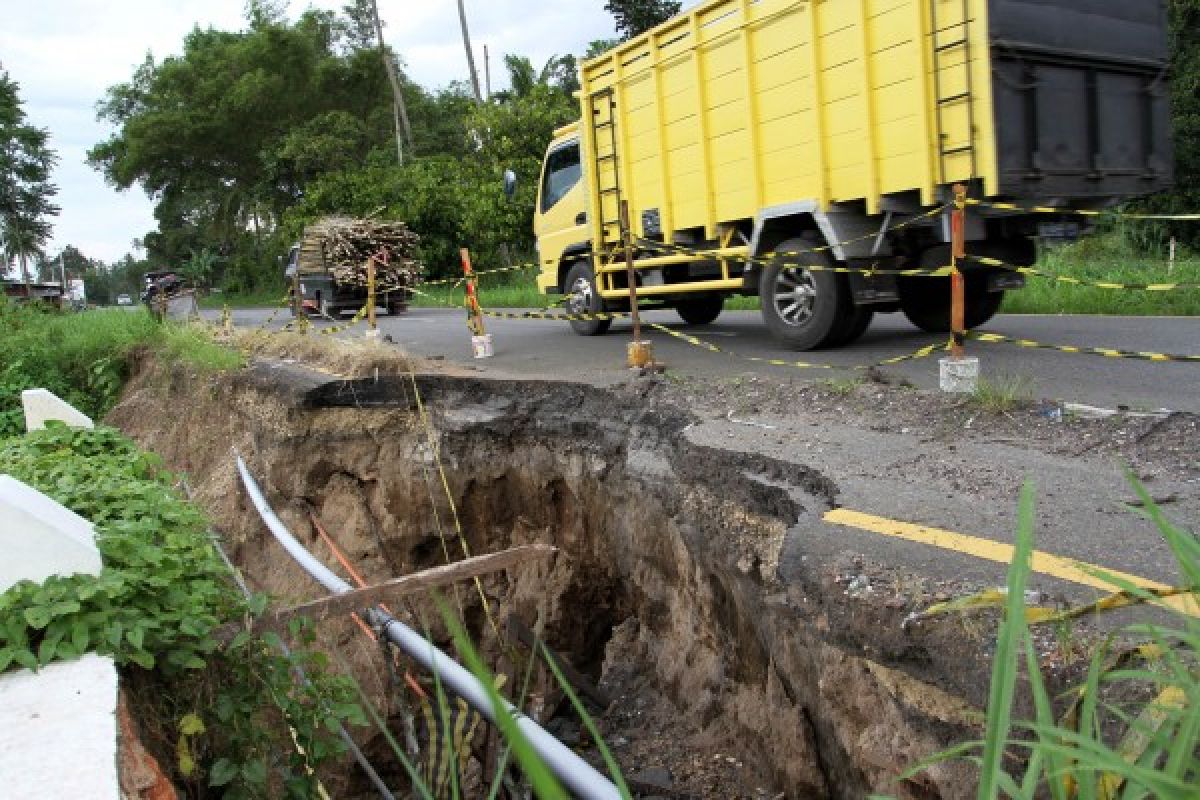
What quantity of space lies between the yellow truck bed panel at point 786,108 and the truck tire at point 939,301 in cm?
144

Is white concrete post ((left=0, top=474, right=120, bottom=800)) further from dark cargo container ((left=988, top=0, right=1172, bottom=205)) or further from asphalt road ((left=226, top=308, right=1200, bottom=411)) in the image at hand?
dark cargo container ((left=988, top=0, right=1172, bottom=205))

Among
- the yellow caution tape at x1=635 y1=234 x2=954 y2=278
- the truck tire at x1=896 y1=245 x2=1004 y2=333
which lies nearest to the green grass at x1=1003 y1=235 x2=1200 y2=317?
the truck tire at x1=896 y1=245 x2=1004 y2=333

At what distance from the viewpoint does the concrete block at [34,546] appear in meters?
2.94

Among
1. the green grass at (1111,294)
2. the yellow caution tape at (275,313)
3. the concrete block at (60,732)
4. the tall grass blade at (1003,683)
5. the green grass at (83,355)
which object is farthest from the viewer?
the yellow caution tape at (275,313)

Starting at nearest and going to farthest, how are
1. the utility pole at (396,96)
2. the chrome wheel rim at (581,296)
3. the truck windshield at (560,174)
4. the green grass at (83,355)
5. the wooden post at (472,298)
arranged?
1. the wooden post at (472,298)
2. the green grass at (83,355)
3. the chrome wheel rim at (581,296)
4. the truck windshield at (560,174)
5. the utility pole at (396,96)

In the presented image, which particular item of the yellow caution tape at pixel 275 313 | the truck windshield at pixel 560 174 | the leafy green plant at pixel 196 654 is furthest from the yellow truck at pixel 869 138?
the leafy green plant at pixel 196 654

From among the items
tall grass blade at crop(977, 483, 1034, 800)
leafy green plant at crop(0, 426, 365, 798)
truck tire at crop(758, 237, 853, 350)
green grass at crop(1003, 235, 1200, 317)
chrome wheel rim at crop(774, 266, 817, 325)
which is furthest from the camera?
green grass at crop(1003, 235, 1200, 317)

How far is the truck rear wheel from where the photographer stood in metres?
8.17

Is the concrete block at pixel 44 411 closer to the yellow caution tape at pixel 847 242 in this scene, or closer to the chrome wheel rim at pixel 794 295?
the yellow caution tape at pixel 847 242

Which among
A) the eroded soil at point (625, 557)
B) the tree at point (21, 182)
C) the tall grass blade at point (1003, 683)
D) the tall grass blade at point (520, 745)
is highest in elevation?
the tree at point (21, 182)

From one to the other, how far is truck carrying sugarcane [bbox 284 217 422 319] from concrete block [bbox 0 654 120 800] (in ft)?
62.1

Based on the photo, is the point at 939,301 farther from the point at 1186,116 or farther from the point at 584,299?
the point at 1186,116

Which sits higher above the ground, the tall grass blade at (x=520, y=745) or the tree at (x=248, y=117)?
the tree at (x=248, y=117)

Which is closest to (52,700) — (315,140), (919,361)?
(919,361)
